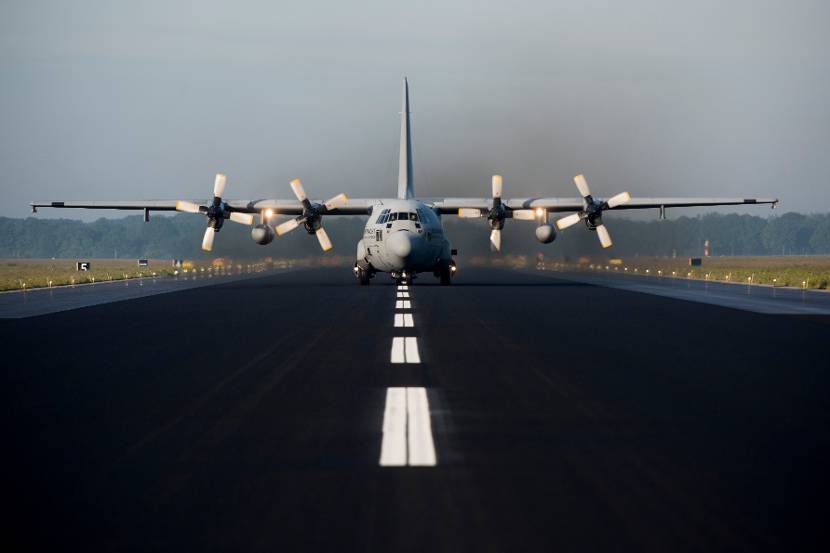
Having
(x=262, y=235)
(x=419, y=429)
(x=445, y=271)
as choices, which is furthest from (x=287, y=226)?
(x=419, y=429)

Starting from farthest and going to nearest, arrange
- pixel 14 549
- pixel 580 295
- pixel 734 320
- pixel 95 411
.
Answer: pixel 580 295 → pixel 734 320 → pixel 95 411 → pixel 14 549

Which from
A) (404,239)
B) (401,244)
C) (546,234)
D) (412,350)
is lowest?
(412,350)

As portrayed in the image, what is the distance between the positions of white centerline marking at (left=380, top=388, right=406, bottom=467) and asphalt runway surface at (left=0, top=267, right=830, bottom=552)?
44 mm

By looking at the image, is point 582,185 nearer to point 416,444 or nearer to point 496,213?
point 496,213

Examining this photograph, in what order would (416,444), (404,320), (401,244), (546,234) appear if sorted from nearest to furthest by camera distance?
(416,444), (404,320), (401,244), (546,234)

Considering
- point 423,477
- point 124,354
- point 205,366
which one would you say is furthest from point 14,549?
point 124,354

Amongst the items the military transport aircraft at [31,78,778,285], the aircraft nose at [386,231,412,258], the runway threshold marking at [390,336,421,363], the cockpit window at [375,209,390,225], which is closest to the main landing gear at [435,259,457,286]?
the military transport aircraft at [31,78,778,285]

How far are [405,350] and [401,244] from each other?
890 inches

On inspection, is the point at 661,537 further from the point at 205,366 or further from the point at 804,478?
the point at 205,366

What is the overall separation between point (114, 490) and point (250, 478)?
3.44 feet

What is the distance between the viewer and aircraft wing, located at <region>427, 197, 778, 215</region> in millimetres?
49219

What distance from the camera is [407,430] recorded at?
9789 mm

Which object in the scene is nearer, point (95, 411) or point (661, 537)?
point (661, 537)

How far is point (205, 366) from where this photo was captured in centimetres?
1534
